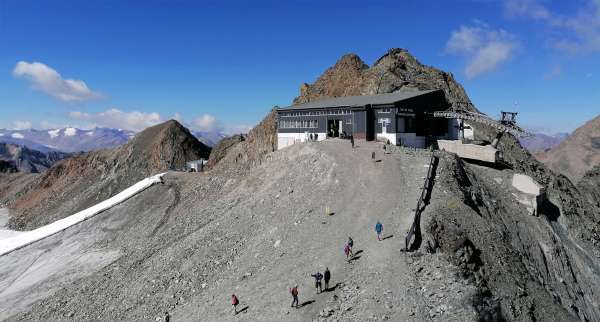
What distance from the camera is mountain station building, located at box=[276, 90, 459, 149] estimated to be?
49344 mm

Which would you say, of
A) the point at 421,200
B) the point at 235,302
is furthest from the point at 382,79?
the point at 235,302

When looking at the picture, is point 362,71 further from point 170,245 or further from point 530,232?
point 170,245

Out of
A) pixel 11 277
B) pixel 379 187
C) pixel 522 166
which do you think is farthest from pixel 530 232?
pixel 11 277

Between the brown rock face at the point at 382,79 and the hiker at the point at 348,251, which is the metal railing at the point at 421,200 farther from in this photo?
the brown rock face at the point at 382,79

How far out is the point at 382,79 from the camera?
74062 mm

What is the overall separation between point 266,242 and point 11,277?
38326mm

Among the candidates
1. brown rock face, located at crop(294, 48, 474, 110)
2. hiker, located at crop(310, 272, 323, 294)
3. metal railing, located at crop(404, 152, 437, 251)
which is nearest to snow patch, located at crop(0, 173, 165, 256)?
brown rock face, located at crop(294, 48, 474, 110)

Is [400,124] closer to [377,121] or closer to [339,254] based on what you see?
[377,121]

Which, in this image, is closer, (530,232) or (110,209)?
(530,232)

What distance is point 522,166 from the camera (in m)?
53.6

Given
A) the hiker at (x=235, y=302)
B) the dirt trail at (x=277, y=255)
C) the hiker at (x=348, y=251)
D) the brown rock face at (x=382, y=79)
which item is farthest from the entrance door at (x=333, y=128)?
the hiker at (x=235, y=302)

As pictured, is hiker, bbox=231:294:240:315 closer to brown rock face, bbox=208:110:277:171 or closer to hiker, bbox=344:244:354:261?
hiker, bbox=344:244:354:261

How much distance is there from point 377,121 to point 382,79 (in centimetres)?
2660

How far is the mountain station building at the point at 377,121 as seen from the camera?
49344 millimetres
